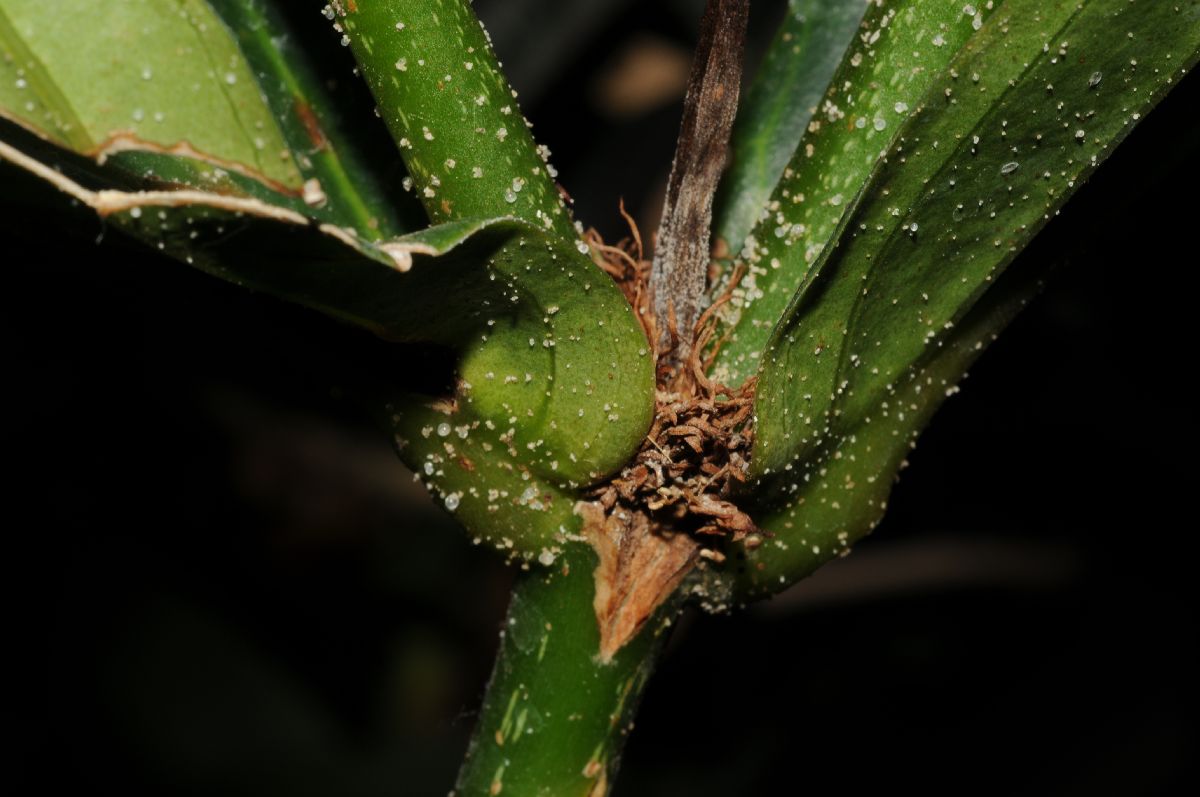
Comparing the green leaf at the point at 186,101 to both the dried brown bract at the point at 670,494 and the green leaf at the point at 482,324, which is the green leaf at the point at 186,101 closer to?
the green leaf at the point at 482,324

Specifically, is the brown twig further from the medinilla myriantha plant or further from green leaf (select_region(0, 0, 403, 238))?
green leaf (select_region(0, 0, 403, 238))

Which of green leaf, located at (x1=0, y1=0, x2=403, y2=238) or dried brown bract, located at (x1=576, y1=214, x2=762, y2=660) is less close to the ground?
green leaf, located at (x1=0, y1=0, x2=403, y2=238)

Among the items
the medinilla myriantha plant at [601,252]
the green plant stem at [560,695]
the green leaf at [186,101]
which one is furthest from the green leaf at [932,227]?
the green leaf at [186,101]

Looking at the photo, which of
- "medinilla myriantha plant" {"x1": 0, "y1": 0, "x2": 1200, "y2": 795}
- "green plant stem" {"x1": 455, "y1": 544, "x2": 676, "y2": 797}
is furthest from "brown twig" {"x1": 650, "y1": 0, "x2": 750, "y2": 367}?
"green plant stem" {"x1": 455, "y1": 544, "x2": 676, "y2": 797}

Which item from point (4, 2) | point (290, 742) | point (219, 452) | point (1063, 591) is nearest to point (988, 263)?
point (4, 2)

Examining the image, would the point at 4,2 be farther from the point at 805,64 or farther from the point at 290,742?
the point at 290,742

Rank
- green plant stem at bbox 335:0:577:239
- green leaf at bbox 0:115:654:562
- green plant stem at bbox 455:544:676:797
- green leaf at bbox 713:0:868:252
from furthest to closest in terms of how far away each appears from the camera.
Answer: green leaf at bbox 713:0:868:252 → green plant stem at bbox 455:544:676:797 → green plant stem at bbox 335:0:577:239 → green leaf at bbox 0:115:654:562

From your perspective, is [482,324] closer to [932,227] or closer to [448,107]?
[448,107]
